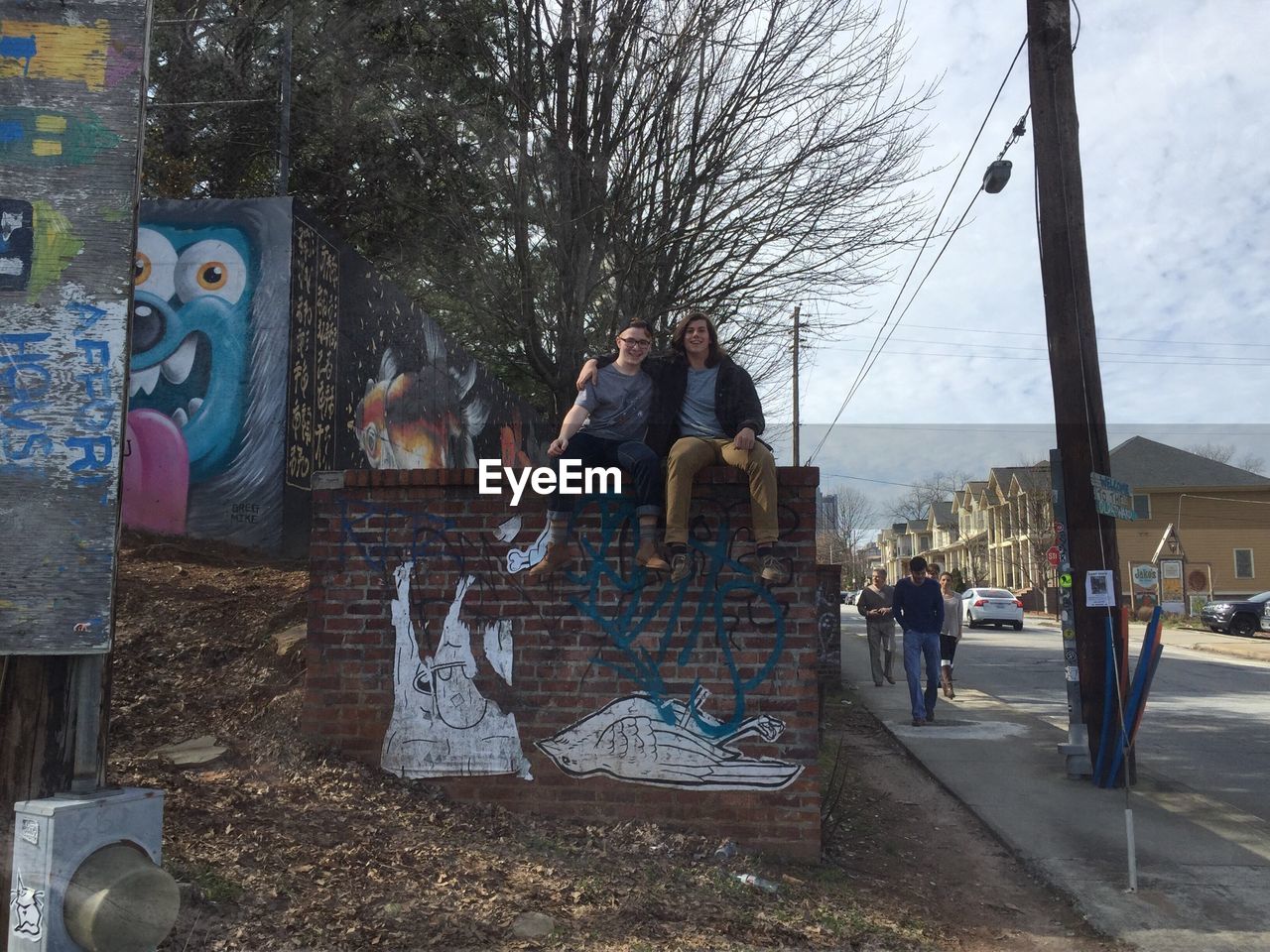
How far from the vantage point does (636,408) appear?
18.6ft

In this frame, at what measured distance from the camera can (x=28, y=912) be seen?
3041 mm

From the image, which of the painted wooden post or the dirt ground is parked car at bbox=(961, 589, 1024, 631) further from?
the painted wooden post

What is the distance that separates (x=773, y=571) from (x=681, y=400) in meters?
1.08

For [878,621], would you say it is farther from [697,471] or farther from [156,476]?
[697,471]

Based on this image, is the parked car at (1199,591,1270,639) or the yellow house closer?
the parked car at (1199,591,1270,639)

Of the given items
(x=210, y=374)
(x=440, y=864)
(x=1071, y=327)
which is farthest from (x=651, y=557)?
(x=210, y=374)

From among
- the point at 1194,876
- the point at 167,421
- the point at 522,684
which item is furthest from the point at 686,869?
the point at 167,421

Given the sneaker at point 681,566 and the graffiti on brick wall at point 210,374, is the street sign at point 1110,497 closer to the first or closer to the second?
the sneaker at point 681,566

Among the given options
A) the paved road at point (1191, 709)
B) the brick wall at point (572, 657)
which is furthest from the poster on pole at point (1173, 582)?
the brick wall at point (572, 657)

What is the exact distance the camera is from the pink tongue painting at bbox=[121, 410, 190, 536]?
9.66 meters

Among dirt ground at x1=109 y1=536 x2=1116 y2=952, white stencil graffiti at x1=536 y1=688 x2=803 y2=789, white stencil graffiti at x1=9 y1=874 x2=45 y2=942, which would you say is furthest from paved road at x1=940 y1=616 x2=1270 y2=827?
white stencil graffiti at x1=9 y1=874 x2=45 y2=942

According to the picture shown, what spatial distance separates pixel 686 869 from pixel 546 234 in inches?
357

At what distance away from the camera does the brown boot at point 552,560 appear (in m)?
5.61

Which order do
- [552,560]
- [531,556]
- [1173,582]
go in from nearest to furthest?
[552,560] < [531,556] < [1173,582]
